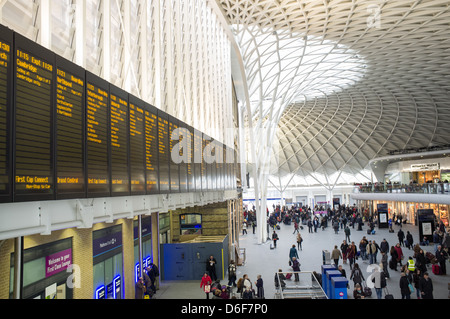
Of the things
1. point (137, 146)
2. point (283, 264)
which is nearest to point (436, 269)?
point (283, 264)

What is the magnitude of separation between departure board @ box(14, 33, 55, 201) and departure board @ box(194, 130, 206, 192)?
876cm

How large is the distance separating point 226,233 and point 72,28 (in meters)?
17.4

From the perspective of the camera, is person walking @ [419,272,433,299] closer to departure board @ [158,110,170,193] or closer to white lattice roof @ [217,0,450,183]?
departure board @ [158,110,170,193]

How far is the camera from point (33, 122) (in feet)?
15.6

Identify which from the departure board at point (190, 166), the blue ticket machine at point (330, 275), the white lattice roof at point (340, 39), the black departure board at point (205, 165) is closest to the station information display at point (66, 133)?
the departure board at point (190, 166)

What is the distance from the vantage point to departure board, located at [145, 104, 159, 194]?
9016 millimetres

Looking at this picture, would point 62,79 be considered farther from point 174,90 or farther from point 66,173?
point 174,90

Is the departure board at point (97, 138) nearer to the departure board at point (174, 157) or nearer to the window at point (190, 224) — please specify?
the departure board at point (174, 157)

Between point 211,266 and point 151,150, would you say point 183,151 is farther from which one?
point 211,266

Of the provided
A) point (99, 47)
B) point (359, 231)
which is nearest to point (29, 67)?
point (99, 47)

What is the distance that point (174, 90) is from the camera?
14.4 meters

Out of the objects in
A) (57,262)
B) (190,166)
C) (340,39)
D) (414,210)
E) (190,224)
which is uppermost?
(340,39)

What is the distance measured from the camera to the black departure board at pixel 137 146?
8086mm

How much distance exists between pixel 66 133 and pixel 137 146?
9.58ft
